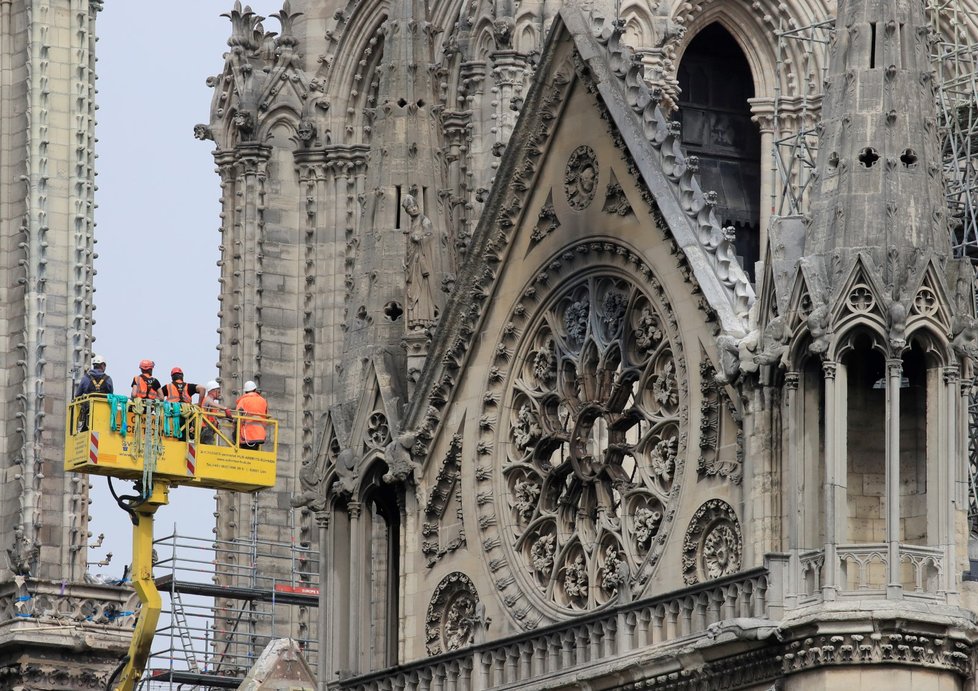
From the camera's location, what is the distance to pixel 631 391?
60.1 m

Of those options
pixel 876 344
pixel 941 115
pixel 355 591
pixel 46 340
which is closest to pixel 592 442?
pixel 355 591

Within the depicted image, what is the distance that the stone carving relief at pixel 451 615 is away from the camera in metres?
62.0

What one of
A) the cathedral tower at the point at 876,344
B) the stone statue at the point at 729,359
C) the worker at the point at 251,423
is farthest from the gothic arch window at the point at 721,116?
the cathedral tower at the point at 876,344

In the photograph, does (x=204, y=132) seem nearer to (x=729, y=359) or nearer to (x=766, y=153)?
(x=766, y=153)

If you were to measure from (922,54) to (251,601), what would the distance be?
19.5m

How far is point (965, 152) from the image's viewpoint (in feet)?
220

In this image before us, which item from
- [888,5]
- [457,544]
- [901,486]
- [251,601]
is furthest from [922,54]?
[251,601]

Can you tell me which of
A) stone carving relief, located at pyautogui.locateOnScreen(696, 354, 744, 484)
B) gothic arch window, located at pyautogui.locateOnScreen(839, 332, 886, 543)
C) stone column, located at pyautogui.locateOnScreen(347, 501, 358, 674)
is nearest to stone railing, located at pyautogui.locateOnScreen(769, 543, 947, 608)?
gothic arch window, located at pyautogui.locateOnScreen(839, 332, 886, 543)

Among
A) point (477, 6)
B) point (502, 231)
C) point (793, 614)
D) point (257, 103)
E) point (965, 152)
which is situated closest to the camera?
point (793, 614)

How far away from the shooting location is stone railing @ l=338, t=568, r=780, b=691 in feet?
187

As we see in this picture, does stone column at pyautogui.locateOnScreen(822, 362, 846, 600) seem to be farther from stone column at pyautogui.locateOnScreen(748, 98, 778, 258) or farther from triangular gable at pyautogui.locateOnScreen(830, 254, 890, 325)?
stone column at pyautogui.locateOnScreen(748, 98, 778, 258)

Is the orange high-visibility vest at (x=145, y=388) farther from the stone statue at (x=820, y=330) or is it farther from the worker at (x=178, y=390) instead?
the stone statue at (x=820, y=330)

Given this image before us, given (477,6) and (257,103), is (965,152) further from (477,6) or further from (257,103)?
(257,103)

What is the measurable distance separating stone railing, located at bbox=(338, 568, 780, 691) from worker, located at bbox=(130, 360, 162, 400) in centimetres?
430
